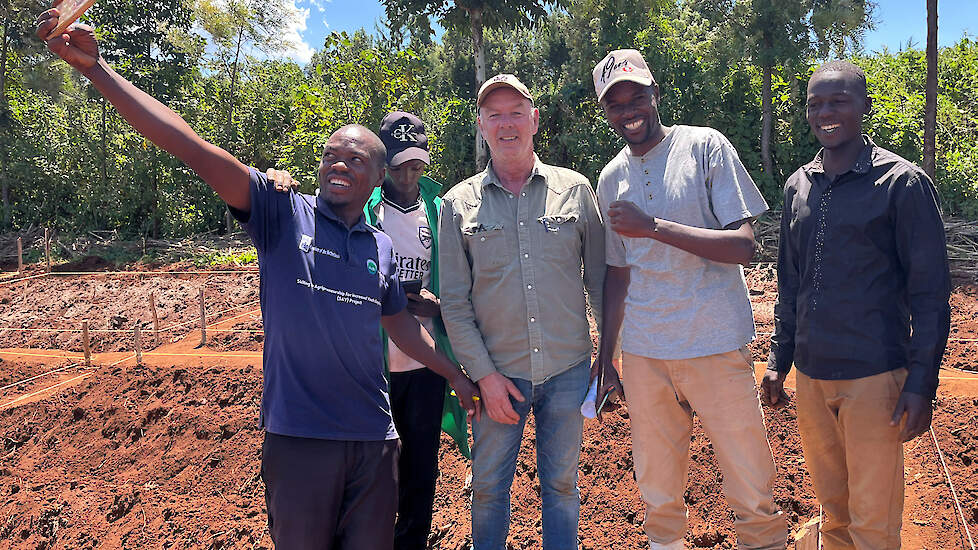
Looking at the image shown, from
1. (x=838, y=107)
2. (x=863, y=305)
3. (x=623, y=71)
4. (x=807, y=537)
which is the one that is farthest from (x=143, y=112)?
(x=807, y=537)

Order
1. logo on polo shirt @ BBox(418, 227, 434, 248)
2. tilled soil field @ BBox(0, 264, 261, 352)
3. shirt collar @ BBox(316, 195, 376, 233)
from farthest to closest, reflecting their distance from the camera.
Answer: tilled soil field @ BBox(0, 264, 261, 352)
logo on polo shirt @ BBox(418, 227, 434, 248)
shirt collar @ BBox(316, 195, 376, 233)

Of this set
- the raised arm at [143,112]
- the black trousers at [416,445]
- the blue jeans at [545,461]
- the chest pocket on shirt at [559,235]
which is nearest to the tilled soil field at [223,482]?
the black trousers at [416,445]

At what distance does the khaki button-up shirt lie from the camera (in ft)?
7.93

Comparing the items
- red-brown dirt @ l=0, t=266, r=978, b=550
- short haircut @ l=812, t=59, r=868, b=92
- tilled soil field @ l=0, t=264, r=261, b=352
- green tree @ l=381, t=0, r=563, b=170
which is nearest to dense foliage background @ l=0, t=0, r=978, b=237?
green tree @ l=381, t=0, r=563, b=170

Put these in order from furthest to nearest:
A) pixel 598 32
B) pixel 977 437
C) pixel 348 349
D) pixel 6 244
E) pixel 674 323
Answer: pixel 6 244 → pixel 598 32 → pixel 977 437 → pixel 674 323 → pixel 348 349

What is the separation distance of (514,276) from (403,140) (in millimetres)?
851

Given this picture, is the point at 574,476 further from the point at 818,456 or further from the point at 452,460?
the point at 452,460

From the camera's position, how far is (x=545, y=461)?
8.09 feet

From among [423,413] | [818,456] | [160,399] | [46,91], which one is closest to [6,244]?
[46,91]

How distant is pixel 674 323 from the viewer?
229 cm

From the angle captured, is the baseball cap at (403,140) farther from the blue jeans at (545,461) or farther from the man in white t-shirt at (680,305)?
the blue jeans at (545,461)

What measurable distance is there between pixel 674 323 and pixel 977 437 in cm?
321

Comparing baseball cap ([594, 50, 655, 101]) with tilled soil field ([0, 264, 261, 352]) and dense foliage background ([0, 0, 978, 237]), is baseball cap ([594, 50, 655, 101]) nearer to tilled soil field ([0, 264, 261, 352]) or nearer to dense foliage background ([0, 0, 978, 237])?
tilled soil field ([0, 264, 261, 352])

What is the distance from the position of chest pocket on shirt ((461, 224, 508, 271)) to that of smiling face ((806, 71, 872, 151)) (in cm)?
114
